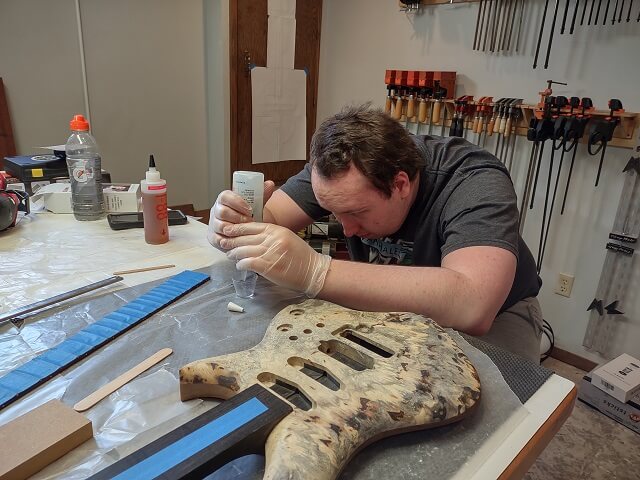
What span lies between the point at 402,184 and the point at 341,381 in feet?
1.76

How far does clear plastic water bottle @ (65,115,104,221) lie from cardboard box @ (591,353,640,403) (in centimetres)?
184

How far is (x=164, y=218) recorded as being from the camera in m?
1.14

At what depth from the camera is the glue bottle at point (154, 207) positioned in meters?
1.06

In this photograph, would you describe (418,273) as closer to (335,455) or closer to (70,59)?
(335,455)

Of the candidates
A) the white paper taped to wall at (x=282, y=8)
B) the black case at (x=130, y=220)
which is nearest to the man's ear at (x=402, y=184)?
the black case at (x=130, y=220)

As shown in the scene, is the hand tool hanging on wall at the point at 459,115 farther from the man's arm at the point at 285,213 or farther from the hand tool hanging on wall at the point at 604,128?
the man's arm at the point at 285,213

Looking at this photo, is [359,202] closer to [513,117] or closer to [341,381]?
[341,381]

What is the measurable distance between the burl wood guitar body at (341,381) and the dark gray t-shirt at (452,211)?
0.30 m

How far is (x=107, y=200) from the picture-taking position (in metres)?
1.34

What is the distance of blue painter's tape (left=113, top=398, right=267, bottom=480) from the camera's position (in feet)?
1.41

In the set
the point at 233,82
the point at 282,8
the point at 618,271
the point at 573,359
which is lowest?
the point at 573,359

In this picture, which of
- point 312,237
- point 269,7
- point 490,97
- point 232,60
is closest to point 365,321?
point 312,237

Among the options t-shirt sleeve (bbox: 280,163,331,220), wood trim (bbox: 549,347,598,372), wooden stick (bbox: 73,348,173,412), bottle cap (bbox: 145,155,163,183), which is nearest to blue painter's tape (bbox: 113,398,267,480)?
wooden stick (bbox: 73,348,173,412)

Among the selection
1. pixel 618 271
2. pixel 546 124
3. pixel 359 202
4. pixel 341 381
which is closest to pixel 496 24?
pixel 546 124
